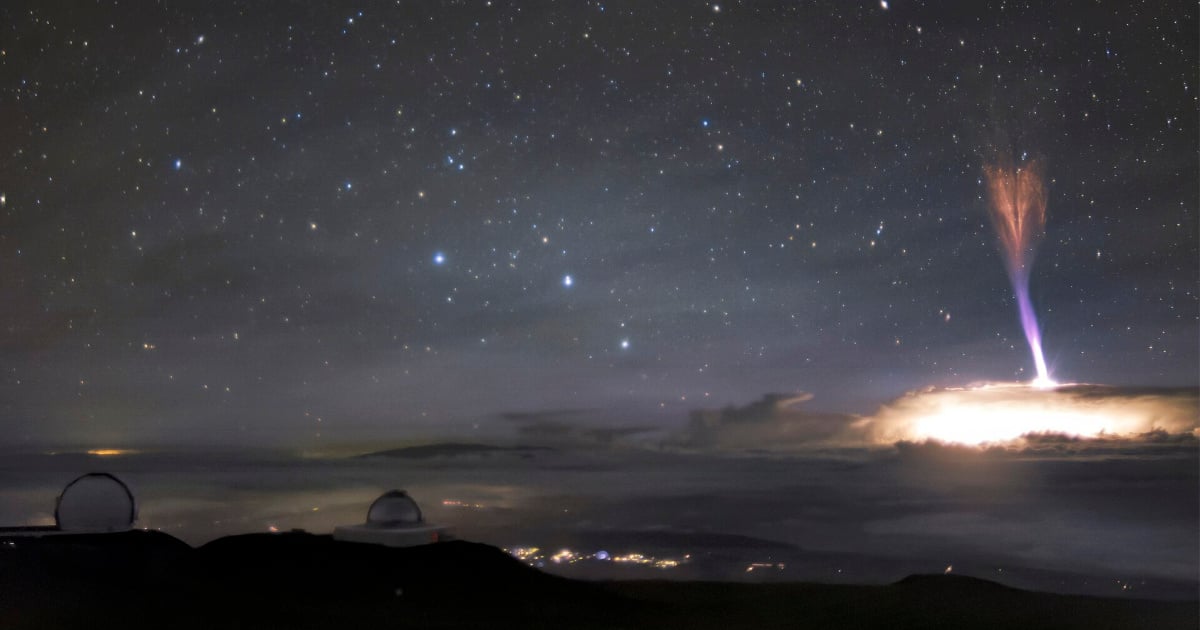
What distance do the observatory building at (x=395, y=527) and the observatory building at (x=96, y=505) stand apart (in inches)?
184

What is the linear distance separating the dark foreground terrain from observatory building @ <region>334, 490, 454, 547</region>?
1.12 meters

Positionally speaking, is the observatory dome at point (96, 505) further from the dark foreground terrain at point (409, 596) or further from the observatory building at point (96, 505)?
the dark foreground terrain at point (409, 596)

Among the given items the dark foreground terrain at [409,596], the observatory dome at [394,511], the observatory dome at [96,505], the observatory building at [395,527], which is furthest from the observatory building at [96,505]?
the observatory dome at [394,511]

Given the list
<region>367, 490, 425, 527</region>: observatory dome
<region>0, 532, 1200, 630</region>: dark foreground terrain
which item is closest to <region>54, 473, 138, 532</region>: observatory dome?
<region>0, 532, 1200, 630</region>: dark foreground terrain

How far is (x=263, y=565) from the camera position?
1794cm

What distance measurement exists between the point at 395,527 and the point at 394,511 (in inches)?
24.5

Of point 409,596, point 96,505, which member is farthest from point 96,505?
point 409,596

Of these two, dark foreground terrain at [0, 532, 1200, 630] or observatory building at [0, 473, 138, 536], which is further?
observatory building at [0, 473, 138, 536]

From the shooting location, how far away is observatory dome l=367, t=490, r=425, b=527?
74.7 feet

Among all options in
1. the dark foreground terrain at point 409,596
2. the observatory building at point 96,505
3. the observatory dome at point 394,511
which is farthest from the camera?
the observatory dome at point 394,511

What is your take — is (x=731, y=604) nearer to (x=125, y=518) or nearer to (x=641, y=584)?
(x=641, y=584)

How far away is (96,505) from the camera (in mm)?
21469

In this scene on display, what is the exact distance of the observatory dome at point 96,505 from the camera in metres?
21.3

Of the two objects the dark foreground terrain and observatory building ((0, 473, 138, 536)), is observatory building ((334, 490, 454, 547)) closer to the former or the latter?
the dark foreground terrain
